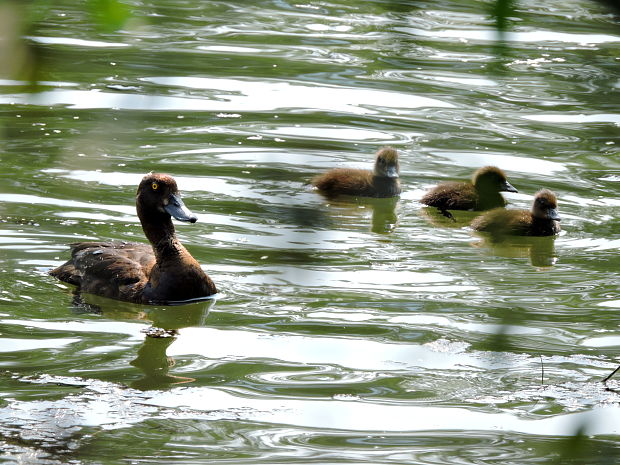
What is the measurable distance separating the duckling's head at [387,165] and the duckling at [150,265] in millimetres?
2438

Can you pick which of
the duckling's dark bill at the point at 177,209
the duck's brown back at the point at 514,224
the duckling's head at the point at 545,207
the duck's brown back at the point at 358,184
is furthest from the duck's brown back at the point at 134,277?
the duckling's head at the point at 545,207

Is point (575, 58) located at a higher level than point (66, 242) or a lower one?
higher

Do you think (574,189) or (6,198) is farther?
(574,189)

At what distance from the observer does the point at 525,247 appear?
8.30 m

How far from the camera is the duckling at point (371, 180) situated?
920cm

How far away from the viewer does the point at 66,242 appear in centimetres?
768

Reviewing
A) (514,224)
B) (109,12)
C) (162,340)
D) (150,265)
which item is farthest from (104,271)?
(109,12)

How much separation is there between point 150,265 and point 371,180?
2.60 metres

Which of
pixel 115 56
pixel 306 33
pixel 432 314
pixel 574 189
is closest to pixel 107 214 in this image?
pixel 432 314

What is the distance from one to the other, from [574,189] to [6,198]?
4.18 metres

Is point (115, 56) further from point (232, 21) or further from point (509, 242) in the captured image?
point (509, 242)

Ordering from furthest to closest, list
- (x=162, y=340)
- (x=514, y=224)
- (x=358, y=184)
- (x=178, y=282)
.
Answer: (x=358, y=184) < (x=514, y=224) < (x=178, y=282) < (x=162, y=340)

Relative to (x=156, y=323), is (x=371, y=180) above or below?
Answer: above

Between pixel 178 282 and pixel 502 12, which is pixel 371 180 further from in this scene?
pixel 502 12
